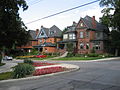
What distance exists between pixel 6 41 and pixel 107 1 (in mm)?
34105

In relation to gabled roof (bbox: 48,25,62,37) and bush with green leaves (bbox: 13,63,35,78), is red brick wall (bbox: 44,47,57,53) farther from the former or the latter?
bush with green leaves (bbox: 13,63,35,78)

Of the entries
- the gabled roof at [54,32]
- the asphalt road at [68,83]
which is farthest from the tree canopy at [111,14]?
the asphalt road at [68,83]

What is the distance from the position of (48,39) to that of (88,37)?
56.0 feet

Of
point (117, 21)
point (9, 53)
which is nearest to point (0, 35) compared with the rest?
point (117, 21)

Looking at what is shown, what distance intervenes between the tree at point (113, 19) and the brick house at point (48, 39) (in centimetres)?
1972

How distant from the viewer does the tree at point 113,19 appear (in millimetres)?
40375

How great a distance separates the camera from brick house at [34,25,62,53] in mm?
55094

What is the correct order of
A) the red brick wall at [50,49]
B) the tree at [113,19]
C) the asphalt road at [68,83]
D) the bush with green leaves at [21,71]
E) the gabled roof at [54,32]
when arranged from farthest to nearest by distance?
the gabled roof at [54,32] → the red brick wall at [50,49] → the tree at [113,19] → the bush with green leaves at [21,71] → the asphalt road at [68,83]

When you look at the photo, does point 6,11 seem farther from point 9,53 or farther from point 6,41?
point 9,53

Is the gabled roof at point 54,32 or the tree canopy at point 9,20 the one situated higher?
the gabled roof at point 54,32

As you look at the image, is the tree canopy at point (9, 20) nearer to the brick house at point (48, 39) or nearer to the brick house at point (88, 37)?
the brick house at point (88, 37)

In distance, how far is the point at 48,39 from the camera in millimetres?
58188

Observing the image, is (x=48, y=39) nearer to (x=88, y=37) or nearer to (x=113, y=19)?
(x=88, y=37)

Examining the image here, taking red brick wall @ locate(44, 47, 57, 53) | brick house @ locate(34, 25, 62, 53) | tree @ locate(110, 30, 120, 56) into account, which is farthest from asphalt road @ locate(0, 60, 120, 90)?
brick house @ locate(34, 25, 62, 53)
